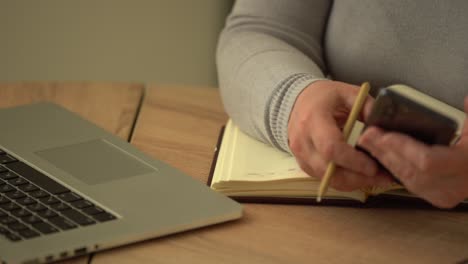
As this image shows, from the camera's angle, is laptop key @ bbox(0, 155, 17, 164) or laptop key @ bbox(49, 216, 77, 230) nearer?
laptop key @ bbox(49, 216, 77, 230)

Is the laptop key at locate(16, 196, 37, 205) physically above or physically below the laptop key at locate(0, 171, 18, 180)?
above

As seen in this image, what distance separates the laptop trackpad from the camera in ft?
2.93

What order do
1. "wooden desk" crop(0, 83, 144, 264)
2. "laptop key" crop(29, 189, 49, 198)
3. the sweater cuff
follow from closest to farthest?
"laptop key" crop(29, 189, 49, 198)
the sweater cuff
"wooden desk" crop(0, 83, 144, 264)

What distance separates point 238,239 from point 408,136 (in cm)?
19

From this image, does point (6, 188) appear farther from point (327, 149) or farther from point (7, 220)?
point (327, 149)

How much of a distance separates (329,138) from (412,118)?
9cm

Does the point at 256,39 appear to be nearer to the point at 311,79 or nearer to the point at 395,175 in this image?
the point at 311,79

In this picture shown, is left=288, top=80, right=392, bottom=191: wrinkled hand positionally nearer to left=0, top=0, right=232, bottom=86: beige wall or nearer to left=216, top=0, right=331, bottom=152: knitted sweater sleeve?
left=216, top=0, right=331, bottom=152: knitted sweater sleeve

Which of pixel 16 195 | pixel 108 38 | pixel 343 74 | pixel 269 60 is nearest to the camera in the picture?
pixel 16 195

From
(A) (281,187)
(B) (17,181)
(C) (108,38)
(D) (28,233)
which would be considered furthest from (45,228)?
(C) (108,38)

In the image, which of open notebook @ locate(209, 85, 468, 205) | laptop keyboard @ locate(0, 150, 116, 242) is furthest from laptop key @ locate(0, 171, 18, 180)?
open notebook @ locate(209, 85, 468, 205)

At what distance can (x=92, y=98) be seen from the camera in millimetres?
1223

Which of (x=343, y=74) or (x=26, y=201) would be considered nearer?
(x=26, y=201)

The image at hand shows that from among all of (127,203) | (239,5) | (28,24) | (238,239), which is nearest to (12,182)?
(127,203)
